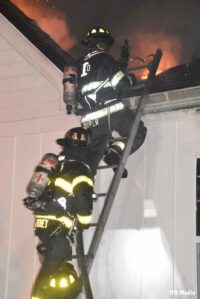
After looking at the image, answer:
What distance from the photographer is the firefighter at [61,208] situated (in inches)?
187

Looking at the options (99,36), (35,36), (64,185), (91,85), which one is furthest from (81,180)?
(35,36)

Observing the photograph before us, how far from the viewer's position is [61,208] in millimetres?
4910

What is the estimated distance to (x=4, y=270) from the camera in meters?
6.42

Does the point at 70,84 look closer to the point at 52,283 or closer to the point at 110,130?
the point at 110,130

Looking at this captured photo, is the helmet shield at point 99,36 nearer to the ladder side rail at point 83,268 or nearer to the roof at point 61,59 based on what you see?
the roof at point 61,59

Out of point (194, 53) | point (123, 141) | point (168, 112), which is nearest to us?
point (123, 141)

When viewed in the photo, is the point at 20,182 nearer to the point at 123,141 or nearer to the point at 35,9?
the point at 123,141

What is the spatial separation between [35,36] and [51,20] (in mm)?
4983

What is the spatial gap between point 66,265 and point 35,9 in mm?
8286

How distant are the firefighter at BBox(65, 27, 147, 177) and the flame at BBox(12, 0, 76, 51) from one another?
5.46 meters

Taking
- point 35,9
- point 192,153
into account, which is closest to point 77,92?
point 192,153

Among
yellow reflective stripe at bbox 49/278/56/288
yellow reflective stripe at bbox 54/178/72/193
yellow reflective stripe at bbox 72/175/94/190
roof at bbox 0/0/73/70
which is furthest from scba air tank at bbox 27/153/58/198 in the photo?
roof at bbox 0/0/73/70

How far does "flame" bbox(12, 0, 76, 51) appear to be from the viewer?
1117 cm

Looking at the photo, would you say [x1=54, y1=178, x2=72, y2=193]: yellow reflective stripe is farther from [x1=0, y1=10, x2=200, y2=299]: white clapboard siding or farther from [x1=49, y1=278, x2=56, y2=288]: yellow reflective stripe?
[x1=0, y1=10, x2=200, y2=299]: white clapboard siding
